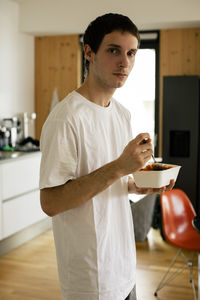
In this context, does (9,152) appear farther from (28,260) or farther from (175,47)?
(175,47)

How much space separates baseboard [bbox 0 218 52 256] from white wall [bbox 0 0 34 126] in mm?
1382

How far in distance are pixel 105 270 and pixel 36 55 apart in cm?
502

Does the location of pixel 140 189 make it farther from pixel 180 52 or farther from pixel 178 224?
pixel 180 52

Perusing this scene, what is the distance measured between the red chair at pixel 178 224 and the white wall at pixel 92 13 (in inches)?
94.8

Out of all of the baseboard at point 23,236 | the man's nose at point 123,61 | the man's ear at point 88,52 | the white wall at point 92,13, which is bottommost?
the baseboard at point 23,236

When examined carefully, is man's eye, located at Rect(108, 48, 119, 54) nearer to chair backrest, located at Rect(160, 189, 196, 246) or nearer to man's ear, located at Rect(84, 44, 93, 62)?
man's ear, located at Rect(84, 44, 93, 62)

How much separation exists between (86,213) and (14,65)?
4.48 metres

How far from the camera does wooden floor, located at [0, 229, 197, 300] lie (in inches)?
129

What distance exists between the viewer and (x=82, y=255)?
1.27 meters

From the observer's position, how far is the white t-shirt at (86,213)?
1.21 m

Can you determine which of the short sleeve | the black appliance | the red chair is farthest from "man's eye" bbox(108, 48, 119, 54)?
the black appliance

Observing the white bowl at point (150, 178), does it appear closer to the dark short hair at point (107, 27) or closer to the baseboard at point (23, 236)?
the dark short hair at point (107, 27)

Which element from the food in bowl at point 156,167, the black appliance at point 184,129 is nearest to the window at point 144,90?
the black appliance at point 184,129

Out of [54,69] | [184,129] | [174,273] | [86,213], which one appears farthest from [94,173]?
[54,69]
